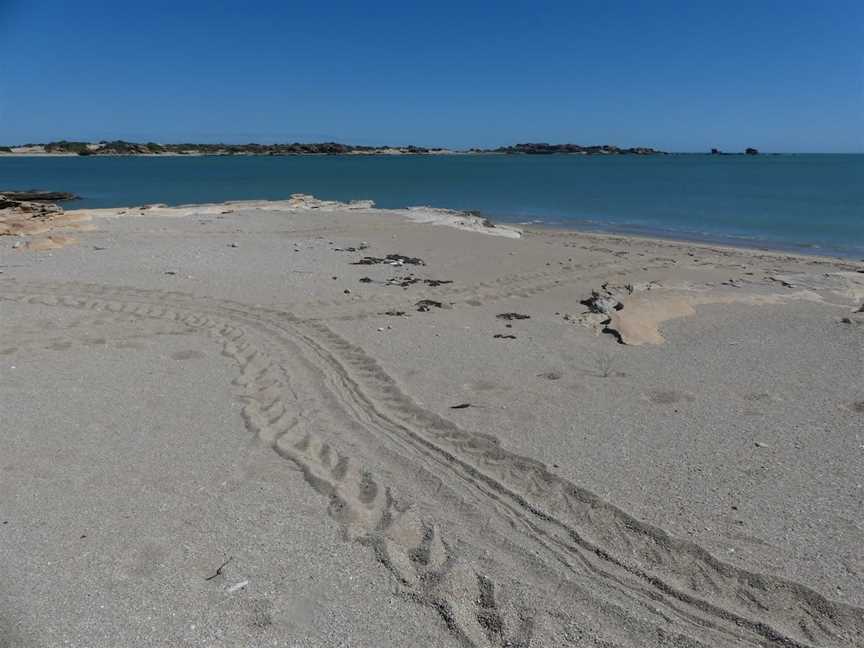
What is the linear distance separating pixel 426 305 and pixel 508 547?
20.1 feet

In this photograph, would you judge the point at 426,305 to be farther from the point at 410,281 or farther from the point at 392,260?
the point at 392,260

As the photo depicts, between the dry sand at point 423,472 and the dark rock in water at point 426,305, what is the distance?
54 millimetres

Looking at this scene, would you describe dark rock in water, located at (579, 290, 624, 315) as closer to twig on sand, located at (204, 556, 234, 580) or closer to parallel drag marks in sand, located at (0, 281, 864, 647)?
parallel drag marks in sand, located at (0, 281, 864, 647)

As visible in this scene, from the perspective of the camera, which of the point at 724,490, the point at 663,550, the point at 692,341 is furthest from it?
the point at 692,341

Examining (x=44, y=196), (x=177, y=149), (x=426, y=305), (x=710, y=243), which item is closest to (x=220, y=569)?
(x=426, y=305)

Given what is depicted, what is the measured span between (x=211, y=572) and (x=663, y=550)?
2.47 m

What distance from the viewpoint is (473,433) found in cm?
513

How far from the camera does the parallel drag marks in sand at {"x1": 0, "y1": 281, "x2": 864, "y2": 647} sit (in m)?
3.07

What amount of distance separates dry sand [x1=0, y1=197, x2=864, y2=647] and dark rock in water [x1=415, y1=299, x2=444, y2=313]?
54 millimetres

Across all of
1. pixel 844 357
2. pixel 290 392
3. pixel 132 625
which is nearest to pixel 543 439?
pixel 290 392

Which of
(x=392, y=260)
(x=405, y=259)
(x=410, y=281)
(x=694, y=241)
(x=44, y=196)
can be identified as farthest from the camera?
(x=44, y=196)

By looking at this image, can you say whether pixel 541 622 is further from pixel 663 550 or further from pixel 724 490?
pixel 724 490

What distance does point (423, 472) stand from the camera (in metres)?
4.53

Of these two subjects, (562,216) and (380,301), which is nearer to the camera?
(380,301)
